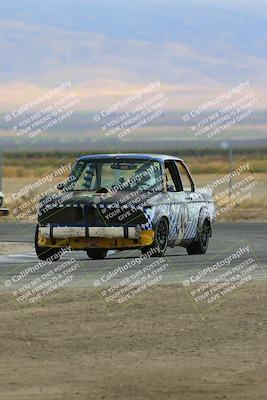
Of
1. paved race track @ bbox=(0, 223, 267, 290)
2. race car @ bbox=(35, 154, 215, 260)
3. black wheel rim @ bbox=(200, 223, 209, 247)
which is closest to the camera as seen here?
paved race track @ bbox=(0, 223, 267, 290)

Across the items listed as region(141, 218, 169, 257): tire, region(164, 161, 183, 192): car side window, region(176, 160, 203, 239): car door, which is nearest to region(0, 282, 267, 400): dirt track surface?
region(141, 218, 169, 257): tire

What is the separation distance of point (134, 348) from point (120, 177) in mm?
9640

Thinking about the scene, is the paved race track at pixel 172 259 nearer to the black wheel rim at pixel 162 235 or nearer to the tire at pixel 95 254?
the tire at pixel 95 254

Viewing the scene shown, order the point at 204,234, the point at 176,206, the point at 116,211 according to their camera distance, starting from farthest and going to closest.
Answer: the point at 204,234 < the point at 176,206 < the point at 116,211

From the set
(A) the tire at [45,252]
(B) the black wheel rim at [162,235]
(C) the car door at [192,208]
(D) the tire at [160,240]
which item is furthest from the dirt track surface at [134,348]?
(C) the car door at [192,208]

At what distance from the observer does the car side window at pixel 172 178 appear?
852 inches

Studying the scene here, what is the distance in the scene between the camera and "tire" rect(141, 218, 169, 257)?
20453 mm

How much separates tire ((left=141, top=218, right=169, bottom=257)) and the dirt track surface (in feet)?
16.3

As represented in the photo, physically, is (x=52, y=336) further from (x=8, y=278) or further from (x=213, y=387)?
(x=8, y=278)

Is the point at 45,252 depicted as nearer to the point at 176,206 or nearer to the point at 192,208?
the point at 176,206

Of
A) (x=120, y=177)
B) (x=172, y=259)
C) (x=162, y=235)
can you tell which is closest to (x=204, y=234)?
(x=172, y=259)

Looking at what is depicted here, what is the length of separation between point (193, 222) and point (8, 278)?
5425 mm

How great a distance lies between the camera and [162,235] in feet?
68.2

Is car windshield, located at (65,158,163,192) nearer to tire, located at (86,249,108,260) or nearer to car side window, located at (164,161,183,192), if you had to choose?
car side window, located at (164,161,183,192)
